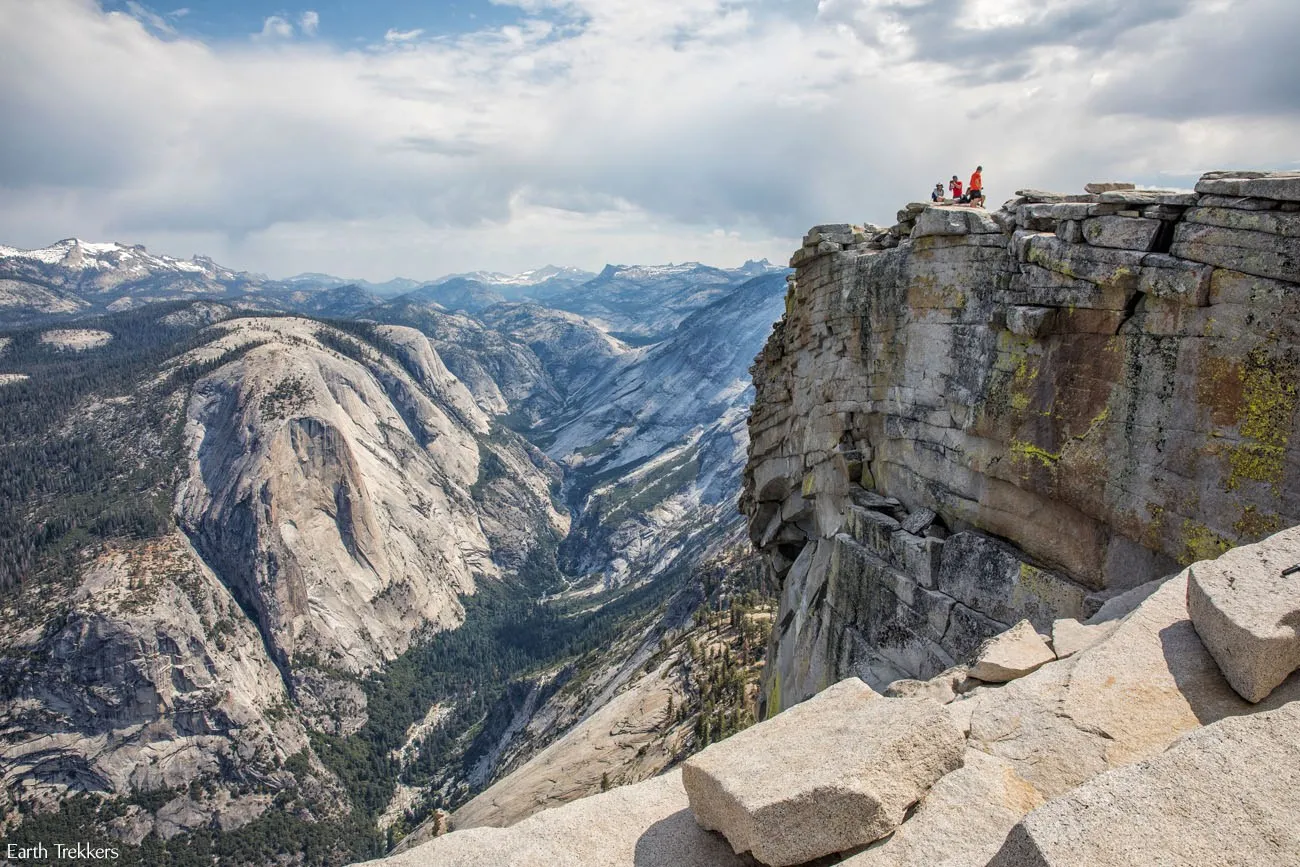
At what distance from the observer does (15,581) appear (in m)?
158

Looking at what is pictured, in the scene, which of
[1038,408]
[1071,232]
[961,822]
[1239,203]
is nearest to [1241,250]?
[1239,203]

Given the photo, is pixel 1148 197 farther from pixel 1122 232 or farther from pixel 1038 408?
pixel 1038 408

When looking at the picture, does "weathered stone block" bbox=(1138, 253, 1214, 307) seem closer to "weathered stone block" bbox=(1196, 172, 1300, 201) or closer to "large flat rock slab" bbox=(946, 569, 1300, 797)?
"weathered stone block" bbox=(1196, 172, 1300, 201)

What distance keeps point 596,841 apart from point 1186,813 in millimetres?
6559

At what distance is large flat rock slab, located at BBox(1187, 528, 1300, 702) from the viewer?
821 cm

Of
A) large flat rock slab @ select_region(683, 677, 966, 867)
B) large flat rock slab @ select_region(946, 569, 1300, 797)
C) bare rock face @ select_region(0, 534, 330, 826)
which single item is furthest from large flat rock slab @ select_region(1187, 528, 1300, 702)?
bare rock face @ select_region(0, 534, 330, 826)

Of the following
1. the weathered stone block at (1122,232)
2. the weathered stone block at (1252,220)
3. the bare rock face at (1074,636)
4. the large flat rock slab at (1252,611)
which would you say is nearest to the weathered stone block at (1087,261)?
the weathered stone block at (1122,232)

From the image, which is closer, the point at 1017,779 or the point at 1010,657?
the point at 1017,779

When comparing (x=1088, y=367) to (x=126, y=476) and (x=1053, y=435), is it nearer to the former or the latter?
(x=1053, y=435)

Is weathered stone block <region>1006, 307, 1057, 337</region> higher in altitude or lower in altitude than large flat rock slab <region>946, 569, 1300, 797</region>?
higher

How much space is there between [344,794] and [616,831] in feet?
583

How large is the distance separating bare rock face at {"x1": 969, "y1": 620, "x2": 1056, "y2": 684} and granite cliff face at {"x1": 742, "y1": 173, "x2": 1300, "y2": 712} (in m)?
4.51

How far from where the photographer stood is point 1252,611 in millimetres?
8570

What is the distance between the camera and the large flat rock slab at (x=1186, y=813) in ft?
19.2
